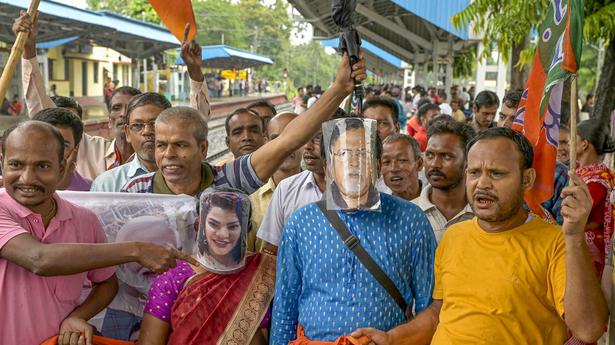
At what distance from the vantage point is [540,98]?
12.1 ft

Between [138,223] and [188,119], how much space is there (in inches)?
23.4

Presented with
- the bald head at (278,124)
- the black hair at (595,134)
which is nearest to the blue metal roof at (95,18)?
the bald head at (278,124)

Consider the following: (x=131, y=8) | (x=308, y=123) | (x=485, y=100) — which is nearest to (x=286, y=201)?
(x=308, y=123)

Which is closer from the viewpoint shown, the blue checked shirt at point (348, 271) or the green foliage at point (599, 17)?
the blue checked shirt at point (348, 271)

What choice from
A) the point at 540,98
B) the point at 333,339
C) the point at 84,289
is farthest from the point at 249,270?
the point at 540,98

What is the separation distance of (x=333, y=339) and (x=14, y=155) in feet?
4.96

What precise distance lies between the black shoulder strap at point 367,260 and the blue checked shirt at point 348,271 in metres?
0.02

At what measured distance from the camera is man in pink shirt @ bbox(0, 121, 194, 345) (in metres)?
2.95

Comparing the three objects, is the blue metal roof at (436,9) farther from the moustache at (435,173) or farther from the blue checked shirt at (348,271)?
the blue checked shirt at (348,271)

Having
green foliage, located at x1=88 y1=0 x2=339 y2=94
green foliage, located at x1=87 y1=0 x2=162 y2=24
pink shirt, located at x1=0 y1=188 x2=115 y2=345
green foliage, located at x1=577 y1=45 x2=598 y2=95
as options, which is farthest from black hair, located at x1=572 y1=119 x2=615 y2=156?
green foliage, located at x1=88 y1=0 x2=339 y2=94

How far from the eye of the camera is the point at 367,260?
3.00 metres

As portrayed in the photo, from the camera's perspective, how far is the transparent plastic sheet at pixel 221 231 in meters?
3.23

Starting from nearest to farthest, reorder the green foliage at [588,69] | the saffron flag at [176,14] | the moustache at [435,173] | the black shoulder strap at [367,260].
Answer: the black shoulder strap at [367,260] < the moustache at [435,173] < the saffron flag at [176,14] < the green foliage at [588,69]

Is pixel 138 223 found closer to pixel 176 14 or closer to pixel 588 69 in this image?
pixel 176 14
